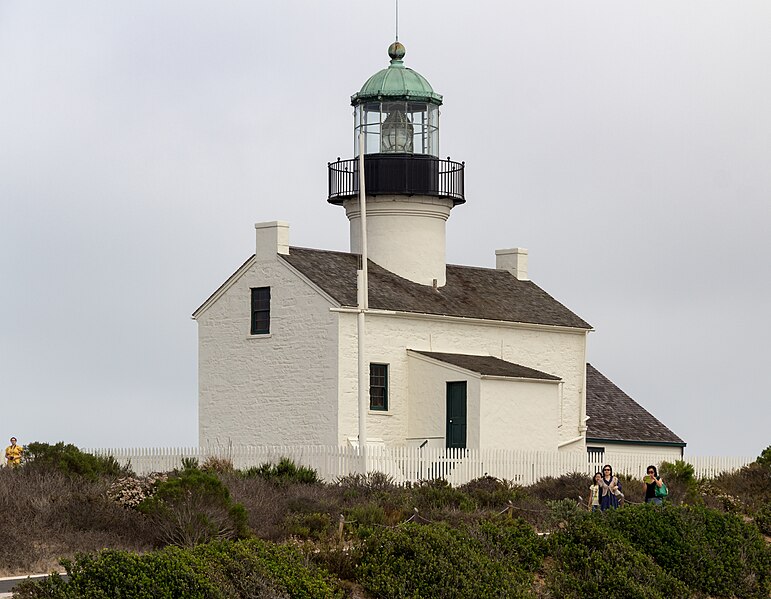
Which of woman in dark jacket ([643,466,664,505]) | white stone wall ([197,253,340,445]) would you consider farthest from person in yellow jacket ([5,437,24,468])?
woman in dark jacket ([643,466,664,505])

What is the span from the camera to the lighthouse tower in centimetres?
3656

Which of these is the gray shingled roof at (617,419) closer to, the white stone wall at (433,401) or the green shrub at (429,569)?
the white stone wall at (433,401)

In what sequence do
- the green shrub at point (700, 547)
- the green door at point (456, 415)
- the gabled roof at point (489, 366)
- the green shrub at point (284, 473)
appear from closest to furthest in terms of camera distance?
the green shrub at point (700, 547)
the green shrub at point (284, 473)
the green door at point (456, 415)
the gabled roof at point (489, 366)

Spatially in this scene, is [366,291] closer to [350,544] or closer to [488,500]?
[488,500]

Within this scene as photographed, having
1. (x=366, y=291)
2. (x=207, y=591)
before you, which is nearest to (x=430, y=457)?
(x=366, y=291)

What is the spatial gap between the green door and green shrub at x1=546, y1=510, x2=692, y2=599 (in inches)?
470

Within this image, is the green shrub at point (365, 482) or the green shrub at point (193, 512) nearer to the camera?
the green shrub at point (193, 512)

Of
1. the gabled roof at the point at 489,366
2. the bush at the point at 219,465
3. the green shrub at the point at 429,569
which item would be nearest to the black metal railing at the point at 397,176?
the gabled roof at the point at 489,366

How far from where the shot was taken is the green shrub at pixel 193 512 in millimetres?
20641

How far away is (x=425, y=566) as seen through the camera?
61.1 feet

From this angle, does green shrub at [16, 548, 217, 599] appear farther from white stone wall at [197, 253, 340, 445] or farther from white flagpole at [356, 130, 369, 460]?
white stone wall at [197, 253, 340, 445]

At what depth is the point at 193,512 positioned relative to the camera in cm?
2086

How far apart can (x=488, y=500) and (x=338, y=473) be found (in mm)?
3895

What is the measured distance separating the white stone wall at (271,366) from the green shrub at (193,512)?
11615 millimetres
